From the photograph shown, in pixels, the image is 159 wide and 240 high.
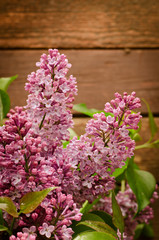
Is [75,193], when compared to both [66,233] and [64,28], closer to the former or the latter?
[66,233]

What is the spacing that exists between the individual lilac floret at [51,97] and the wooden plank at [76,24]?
1.77 ft

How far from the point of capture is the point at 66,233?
28 centimetres

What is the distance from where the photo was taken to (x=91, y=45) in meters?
0.84

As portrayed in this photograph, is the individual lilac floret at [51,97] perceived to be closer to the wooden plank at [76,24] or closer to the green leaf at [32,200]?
the green leaf at [32,200]

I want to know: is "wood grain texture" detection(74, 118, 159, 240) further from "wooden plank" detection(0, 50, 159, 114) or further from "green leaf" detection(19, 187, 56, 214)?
"green leaf" detection(19, 187, 56, 214)

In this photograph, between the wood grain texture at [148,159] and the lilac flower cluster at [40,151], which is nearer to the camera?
the lilac flower cluster at [40,151]

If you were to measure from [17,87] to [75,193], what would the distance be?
54 cm

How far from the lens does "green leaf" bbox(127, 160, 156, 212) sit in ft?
1.64

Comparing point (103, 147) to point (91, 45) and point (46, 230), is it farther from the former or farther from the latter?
point (91, 45)

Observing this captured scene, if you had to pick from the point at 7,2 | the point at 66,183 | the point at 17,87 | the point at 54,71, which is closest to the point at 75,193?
the point at 66,183

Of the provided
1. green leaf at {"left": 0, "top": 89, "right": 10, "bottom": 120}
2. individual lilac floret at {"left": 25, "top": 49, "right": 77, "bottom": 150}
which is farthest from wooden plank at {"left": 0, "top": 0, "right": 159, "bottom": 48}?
individual lilac floret at {"left": 25, "top": 49, "right": 77, "bottom": 150}

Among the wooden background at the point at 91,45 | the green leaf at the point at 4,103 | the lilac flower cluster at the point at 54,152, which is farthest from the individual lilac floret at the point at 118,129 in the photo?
the wooden background at the point at 91,45

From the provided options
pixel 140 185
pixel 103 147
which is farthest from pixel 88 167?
pixel 140 185

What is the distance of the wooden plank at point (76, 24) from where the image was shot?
2.72ft
